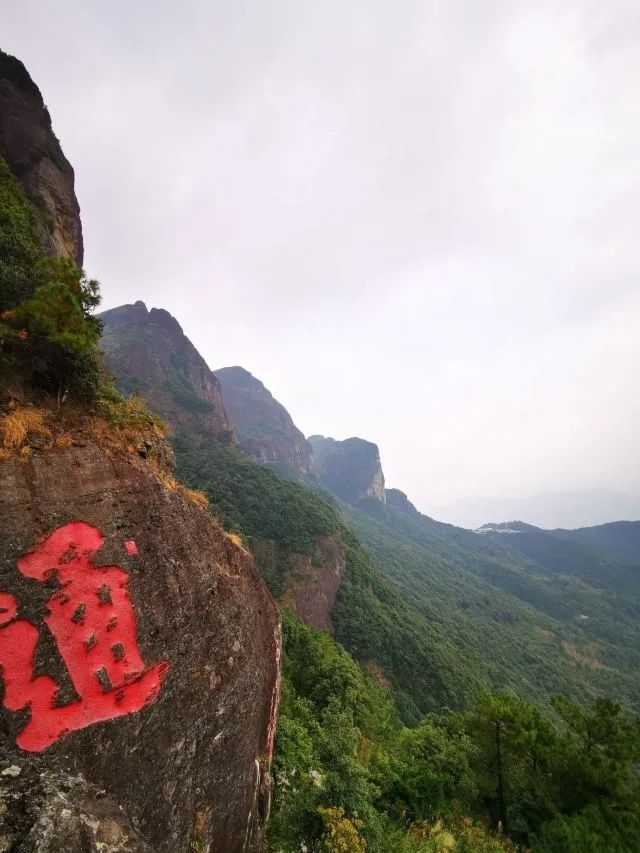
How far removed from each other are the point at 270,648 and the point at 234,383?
547 feet

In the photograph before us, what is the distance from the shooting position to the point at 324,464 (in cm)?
19450

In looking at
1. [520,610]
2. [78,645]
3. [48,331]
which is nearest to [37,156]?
[48,331]

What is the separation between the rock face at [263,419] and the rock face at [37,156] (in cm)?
10751

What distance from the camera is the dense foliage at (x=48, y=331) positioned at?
350 inches

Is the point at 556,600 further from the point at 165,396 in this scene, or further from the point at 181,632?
the point at 181,632

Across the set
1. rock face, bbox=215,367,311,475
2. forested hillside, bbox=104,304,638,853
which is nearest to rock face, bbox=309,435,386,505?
rock face, bbox=215,367,311,475

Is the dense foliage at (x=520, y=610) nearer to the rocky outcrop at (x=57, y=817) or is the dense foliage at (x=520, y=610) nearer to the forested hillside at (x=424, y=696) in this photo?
the forested hillside at (x=424, y=696)

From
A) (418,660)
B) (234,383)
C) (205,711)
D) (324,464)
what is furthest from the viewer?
(324,464)

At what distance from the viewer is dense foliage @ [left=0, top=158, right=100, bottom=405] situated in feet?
29.2

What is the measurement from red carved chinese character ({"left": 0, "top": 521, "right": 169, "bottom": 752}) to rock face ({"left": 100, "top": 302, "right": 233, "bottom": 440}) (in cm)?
7045

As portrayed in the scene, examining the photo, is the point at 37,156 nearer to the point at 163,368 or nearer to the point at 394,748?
the point at 394,748

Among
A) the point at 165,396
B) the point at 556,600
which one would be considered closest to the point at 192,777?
the point at 165,396

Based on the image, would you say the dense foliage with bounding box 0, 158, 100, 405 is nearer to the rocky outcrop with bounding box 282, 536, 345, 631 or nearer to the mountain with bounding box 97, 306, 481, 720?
the mountain with bounding box 97, 306, 481, 720

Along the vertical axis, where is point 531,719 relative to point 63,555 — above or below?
below
